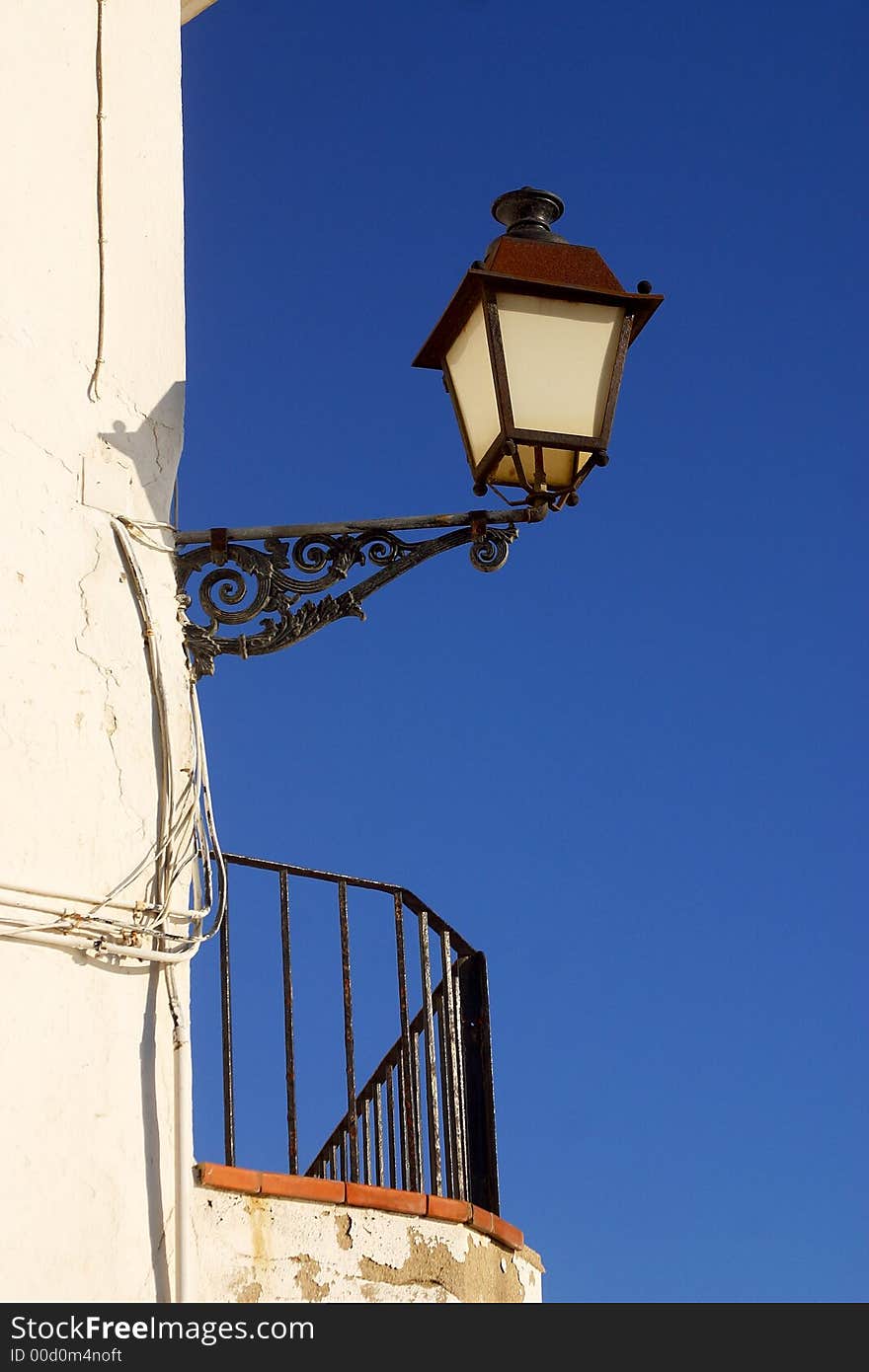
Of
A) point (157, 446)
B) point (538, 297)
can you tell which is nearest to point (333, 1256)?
point (157, 446)

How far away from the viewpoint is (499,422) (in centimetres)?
431

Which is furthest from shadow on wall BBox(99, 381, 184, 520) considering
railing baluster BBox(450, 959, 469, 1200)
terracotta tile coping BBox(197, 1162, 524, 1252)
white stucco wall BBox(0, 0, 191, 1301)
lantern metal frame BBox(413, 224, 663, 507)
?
railing baluster BBox(450, 959, 469, 1200)

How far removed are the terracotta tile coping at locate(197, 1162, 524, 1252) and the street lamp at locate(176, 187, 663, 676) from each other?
1287 millimetres

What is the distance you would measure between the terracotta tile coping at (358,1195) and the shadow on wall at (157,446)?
1.70m

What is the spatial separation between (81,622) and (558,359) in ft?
4.38

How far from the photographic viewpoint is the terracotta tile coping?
4.47 meters

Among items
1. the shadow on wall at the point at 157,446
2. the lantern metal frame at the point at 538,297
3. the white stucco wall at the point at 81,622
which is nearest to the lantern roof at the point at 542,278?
the lantern metal frame at the point at 538,297

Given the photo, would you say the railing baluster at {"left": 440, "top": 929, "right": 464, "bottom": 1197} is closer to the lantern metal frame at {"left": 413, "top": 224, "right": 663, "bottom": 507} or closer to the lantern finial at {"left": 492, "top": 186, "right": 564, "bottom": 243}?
the lantern metal frame at {"left": 413, "top": 224, "right": 663, "bottom": 507}

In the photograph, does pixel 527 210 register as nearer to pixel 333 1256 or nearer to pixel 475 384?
pixel 475 384

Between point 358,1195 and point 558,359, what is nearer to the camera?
point 558,359

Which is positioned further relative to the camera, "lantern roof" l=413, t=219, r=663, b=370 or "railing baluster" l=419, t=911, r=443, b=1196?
"railing baluster" l=419, t=911, r=443, b=1196

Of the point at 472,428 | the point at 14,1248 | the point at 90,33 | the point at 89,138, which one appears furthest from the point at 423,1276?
the point at 90,33

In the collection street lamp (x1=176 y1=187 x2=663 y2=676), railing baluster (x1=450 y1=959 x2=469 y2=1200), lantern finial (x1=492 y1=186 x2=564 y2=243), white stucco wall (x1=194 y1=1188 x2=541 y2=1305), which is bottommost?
white stucco wall (x1=194 y1=1188 x2=541 y2=1305)
